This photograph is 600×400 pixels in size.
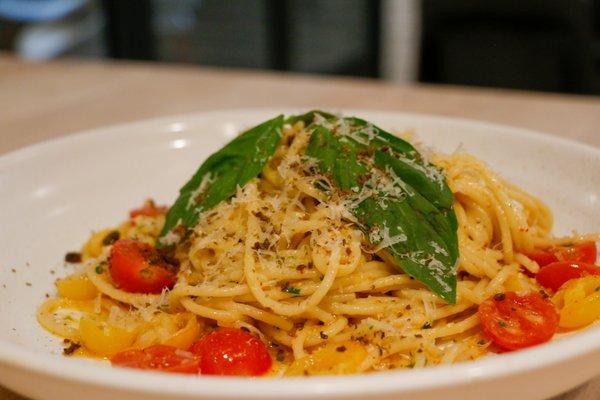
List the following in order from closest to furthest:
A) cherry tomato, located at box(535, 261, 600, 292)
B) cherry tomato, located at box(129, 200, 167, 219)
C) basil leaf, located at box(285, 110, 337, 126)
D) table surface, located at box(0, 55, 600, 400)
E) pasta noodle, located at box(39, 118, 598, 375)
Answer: pasta noodle, located at box(39, 118, 598, 375), cherry tomato, located at box(535, 261, 600, 292), basil leaf, located at box(285, 110, 337, 126), cherry tomato, located at box(129, 200, 167, 219), table surface, located at box(0, 55, 600, 400)

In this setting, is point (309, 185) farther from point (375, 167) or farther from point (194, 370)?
point (194, 370)

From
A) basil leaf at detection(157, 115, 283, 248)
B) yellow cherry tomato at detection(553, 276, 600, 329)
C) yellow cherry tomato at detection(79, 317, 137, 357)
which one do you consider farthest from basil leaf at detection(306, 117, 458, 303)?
yellow cherry tomato at detection(79, 317, 137, 357)

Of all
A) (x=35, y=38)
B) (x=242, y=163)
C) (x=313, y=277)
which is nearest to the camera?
(x=313, y=277)

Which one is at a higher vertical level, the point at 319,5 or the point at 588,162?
the point at 588,162

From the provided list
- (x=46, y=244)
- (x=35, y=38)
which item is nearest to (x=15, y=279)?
(x=46, y=244)

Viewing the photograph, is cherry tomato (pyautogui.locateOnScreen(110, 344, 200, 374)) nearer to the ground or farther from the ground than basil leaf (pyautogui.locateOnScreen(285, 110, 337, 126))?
Result: nearer to the ground

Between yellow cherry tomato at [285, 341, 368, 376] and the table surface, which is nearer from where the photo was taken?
yellow cherry tomato at [285, 341, 368, 376]

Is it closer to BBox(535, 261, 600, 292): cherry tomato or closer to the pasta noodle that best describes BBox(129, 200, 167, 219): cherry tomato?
the pasta noodle

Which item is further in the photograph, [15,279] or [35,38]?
[35,38]

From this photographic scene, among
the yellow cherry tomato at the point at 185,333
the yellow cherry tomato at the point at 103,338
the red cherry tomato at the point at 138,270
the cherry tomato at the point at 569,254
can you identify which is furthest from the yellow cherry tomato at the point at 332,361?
the cherry tomato at the point at 569,254
